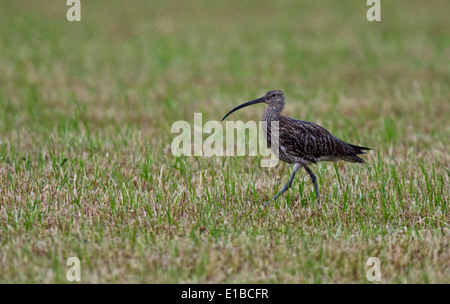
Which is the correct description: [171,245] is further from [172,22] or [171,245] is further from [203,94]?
[172,22]

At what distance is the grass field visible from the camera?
5.13 m

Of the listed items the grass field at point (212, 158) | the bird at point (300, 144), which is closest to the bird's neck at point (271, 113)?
the bird at point (300, 144)

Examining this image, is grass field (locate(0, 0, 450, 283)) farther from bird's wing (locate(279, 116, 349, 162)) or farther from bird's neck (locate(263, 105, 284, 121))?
bird's neck (locate(263, 105, 284, 121))

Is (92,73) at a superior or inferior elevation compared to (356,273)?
superior

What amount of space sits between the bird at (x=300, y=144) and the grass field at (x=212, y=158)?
0.86ft

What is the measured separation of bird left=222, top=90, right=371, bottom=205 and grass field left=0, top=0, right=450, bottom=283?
263 mm

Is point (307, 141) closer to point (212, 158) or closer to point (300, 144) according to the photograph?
point (300, 144)

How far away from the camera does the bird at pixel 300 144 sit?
21.6 ft

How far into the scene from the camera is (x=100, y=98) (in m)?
12.5

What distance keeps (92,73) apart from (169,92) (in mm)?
2553

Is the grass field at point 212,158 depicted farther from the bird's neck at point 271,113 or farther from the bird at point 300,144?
the bird's neck at point 271,113

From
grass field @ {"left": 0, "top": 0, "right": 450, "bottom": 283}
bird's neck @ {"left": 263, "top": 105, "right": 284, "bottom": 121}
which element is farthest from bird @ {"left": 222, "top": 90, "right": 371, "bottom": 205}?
grass field @ {"left": 0, "top": 0, "right": 450, "bottom": 283}
